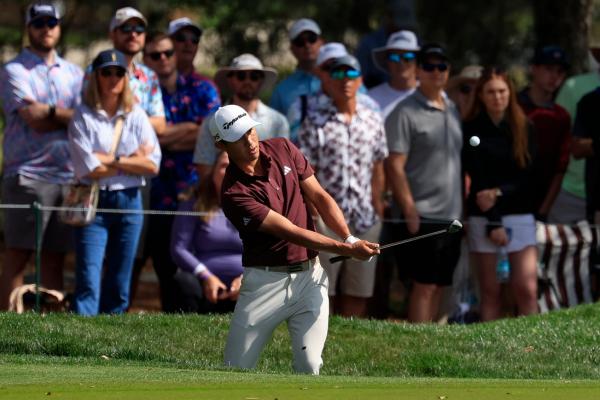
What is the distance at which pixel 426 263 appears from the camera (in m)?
13.2

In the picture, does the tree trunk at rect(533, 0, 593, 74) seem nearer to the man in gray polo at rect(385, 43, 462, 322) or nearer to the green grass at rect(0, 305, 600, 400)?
the man in gray polo at rect(385, 43, 462, 322)

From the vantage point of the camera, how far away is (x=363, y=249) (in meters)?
9.32

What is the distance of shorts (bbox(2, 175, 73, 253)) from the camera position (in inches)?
494

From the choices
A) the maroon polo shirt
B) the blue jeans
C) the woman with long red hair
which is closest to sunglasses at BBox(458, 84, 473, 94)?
the woman with long red hair

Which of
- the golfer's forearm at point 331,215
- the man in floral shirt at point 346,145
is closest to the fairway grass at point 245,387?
the golfer's forearm at point 331,215

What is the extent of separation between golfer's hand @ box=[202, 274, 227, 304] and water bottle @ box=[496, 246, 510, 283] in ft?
7.94

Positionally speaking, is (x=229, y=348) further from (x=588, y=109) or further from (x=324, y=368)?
(x=588, y=109)

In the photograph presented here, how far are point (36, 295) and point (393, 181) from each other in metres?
3.09

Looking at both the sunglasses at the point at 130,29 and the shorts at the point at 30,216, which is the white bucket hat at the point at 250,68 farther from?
the shorts at the point at 30,216

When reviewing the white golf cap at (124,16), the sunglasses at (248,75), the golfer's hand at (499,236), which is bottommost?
the golfer's hand at (499,236)

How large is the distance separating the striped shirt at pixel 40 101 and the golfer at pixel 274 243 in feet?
11.2

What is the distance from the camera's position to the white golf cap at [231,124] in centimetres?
931

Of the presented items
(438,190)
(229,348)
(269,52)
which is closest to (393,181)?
(438,190)

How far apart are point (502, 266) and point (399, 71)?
6.72 feet
